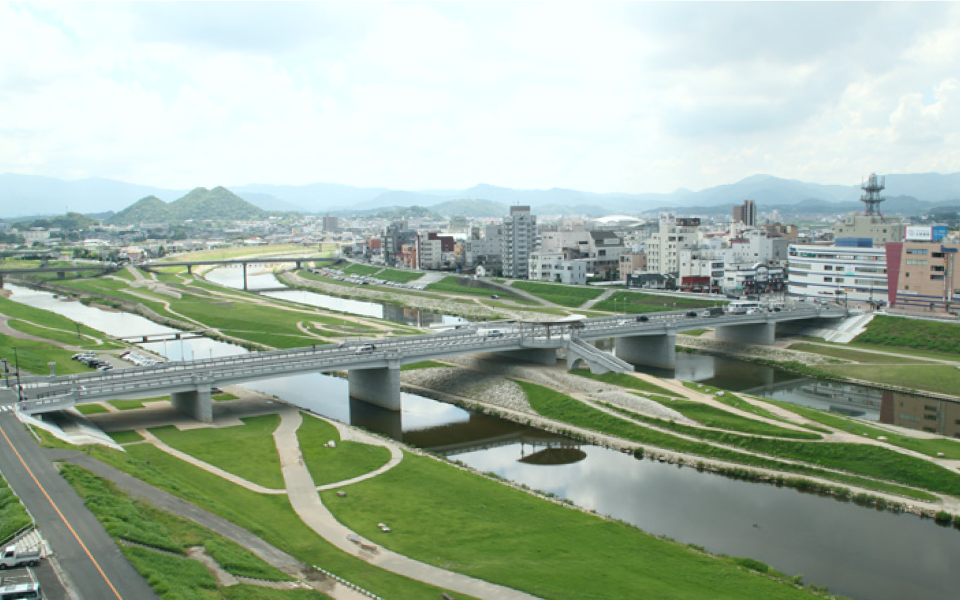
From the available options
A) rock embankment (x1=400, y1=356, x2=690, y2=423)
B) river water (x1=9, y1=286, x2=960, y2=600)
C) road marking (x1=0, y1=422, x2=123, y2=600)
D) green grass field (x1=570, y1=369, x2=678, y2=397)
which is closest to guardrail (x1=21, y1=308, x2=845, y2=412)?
rock embankment (x1=400, y1=356, x2=690, y2=423)

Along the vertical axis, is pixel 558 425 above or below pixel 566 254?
below

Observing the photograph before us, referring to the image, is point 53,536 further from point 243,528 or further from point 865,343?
point 865,343

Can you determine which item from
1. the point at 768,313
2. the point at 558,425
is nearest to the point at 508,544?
the point at 558,425

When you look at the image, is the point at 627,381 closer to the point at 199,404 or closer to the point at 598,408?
the point at 598,408

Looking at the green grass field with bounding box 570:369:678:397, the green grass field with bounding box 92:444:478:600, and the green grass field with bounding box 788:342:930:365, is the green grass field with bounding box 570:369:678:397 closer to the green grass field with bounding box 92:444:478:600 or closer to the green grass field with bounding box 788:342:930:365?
the green grass field with bounding box 788:342:930:365

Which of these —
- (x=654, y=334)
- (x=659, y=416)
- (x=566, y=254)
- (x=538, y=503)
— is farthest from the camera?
(x=566, y=254)

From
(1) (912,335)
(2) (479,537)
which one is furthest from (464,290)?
(2) (479,537)

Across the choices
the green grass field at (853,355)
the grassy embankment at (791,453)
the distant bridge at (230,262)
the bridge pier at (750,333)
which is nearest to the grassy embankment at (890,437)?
the grassy embankment at (791,453)

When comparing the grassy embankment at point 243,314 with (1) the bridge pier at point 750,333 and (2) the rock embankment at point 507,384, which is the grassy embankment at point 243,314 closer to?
(2) the rock embankment at point 507,384
